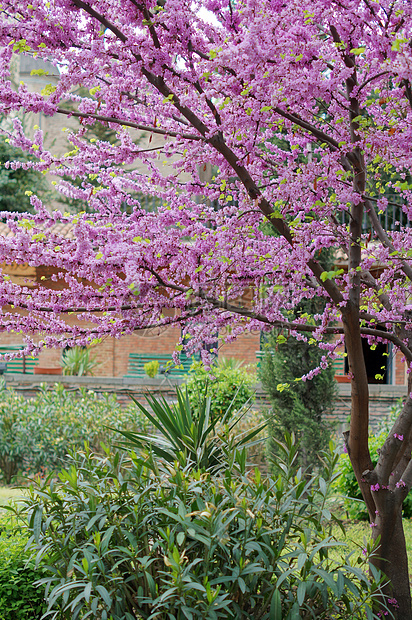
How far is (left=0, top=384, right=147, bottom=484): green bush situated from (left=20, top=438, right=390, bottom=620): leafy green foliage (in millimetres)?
4706

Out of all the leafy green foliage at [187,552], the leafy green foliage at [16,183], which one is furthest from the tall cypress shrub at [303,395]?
the leafy green foliage at [16,183]

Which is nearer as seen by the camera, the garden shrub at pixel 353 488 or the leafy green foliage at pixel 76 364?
the garden shrub at pixel 353 488

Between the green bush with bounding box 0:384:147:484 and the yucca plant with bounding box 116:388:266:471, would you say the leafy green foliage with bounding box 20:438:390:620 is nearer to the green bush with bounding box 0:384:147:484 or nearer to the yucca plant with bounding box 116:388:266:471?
the yucca plant with bounding box 116:388:266:471

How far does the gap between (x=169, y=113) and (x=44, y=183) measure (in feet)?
39.4

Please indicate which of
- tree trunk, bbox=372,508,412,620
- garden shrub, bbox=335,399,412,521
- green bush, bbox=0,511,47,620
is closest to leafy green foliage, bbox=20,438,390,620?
green bush, bbox=0,511,47,620

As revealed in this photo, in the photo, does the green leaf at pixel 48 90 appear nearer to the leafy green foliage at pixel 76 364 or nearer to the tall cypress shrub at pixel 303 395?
the tall cypress shrub at pixel 303 395

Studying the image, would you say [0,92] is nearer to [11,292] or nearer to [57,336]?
[11,292]

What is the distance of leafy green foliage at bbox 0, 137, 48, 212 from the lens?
12.7 metres

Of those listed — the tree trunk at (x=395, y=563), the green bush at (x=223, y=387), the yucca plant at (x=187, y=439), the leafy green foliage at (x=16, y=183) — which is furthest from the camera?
the leafy green foliage at (x=16, y=183)

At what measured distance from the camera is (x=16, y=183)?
43.5 ft

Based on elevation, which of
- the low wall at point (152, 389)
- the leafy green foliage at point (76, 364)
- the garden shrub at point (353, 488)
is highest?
the leafy green foliage at point (76, 364)

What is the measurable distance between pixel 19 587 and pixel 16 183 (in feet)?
38.9

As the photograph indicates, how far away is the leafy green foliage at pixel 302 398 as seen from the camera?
22.9 feet

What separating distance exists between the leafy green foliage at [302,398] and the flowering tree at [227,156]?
9.21ft
